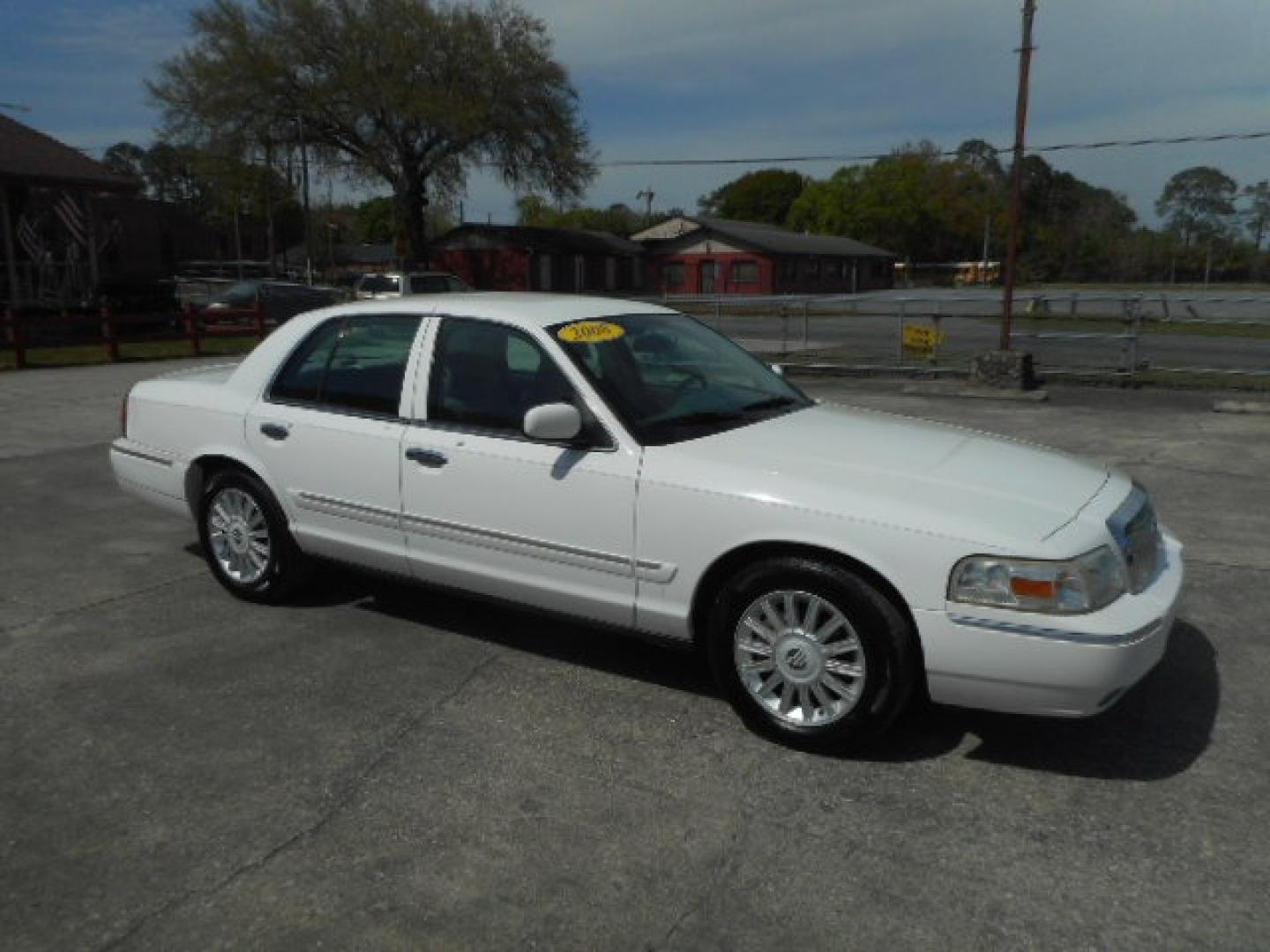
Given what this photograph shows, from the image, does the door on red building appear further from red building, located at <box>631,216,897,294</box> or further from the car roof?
the car roof

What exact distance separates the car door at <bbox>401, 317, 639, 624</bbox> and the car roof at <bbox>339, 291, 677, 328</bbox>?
6 cm

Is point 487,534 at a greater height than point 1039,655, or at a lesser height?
greater

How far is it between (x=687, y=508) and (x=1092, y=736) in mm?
1692

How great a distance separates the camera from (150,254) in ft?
119

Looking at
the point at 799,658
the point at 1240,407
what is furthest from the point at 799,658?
the point at 1240,407

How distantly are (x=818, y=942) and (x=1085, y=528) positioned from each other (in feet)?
5.34

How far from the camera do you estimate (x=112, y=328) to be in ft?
63.2

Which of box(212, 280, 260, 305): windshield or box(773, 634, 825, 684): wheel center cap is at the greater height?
box(212, 280, 260, 305): windshield

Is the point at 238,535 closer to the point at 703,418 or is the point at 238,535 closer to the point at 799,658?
the point at 703,418

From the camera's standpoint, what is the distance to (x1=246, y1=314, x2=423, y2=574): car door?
4.45 metres

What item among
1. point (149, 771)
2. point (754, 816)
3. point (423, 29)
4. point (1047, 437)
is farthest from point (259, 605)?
point (423, 29)

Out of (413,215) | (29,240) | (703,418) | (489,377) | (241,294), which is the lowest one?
(703,418)

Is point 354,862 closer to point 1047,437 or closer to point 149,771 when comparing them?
point 149,771

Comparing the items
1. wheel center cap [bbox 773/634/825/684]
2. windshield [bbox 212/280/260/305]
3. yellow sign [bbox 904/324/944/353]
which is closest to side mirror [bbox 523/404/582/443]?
wheel center cap [bbox 773/634/825/684]
